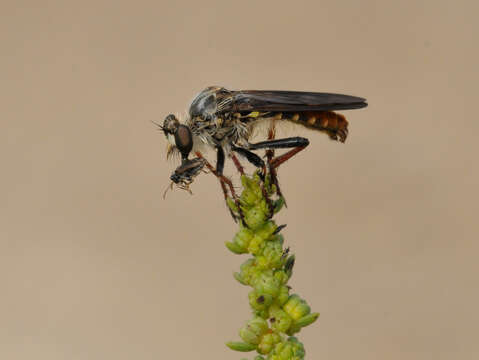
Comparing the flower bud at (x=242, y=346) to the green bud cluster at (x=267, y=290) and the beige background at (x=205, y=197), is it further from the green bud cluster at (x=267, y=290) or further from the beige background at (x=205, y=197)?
the beige background at (x=205, y=197)

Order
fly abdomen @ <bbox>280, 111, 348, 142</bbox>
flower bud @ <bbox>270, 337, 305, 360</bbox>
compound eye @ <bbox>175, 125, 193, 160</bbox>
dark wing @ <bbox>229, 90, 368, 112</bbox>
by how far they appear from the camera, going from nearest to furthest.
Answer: flower bud @ <bbox>270, 337, 305, 360</bbox> → compound eye @ <bbox>175, 125, 193, 160</bbox> → dark wing @ <bbox>229, 90, 368, 112</bbox> → fly abdomen @ <bbox>280, 111, 348, 142</bbox>

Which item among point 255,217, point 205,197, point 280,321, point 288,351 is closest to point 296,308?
point 280,321

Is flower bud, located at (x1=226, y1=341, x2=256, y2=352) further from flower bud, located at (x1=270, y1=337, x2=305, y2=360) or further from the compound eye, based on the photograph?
the compound eye

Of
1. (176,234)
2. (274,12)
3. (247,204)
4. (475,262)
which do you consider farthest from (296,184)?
(247,204)

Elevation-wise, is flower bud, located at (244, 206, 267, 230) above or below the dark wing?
below

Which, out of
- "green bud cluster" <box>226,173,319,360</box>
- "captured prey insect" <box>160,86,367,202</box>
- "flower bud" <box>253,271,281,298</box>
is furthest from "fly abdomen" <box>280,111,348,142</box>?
"flower bud" <box>253,271,281,298</box>

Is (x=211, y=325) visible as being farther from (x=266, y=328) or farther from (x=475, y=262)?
(x=266, y=328)

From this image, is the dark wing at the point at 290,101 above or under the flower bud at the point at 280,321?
above

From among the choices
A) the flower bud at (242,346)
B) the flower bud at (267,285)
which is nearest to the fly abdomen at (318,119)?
the flower bud at (267,285)
